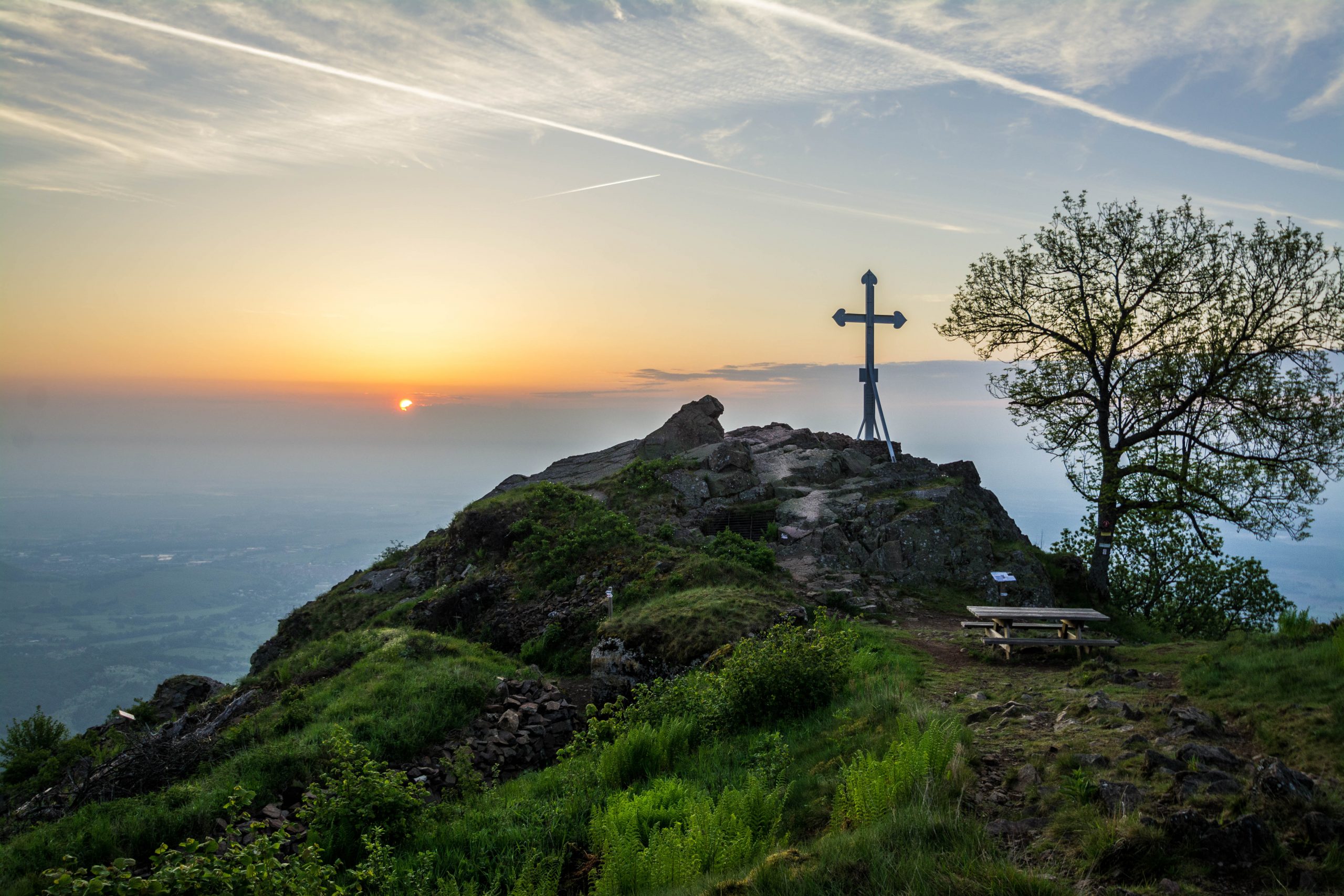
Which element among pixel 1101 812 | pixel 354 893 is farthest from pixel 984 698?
pixel 354 893

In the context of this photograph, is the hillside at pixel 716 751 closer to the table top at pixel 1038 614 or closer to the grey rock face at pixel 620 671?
the grey rock face at pixel 620 671

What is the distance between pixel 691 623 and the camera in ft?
42.0

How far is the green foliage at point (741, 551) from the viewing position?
18.1 metres

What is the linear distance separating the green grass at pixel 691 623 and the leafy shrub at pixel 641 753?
3.08 meters

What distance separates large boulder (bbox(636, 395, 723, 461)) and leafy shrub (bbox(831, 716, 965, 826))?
21929 mm

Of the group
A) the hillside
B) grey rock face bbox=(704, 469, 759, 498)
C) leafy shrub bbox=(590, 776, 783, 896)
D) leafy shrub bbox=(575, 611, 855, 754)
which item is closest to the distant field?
grey rock face bbox=(704, 469, 759, 498)

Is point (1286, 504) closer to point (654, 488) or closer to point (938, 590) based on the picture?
point (938, 590)

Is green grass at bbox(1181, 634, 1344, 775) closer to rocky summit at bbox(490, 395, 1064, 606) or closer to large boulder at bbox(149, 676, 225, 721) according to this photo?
rocky summit at bbox(490, 395, 1064, 606)

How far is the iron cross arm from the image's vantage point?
25672 mm

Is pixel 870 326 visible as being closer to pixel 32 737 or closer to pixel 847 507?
pixel 847 507

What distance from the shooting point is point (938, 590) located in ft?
58.7

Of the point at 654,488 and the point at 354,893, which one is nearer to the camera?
the point at 354,893

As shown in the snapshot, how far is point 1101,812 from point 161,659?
15338cm

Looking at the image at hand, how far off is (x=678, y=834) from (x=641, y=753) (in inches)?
108
